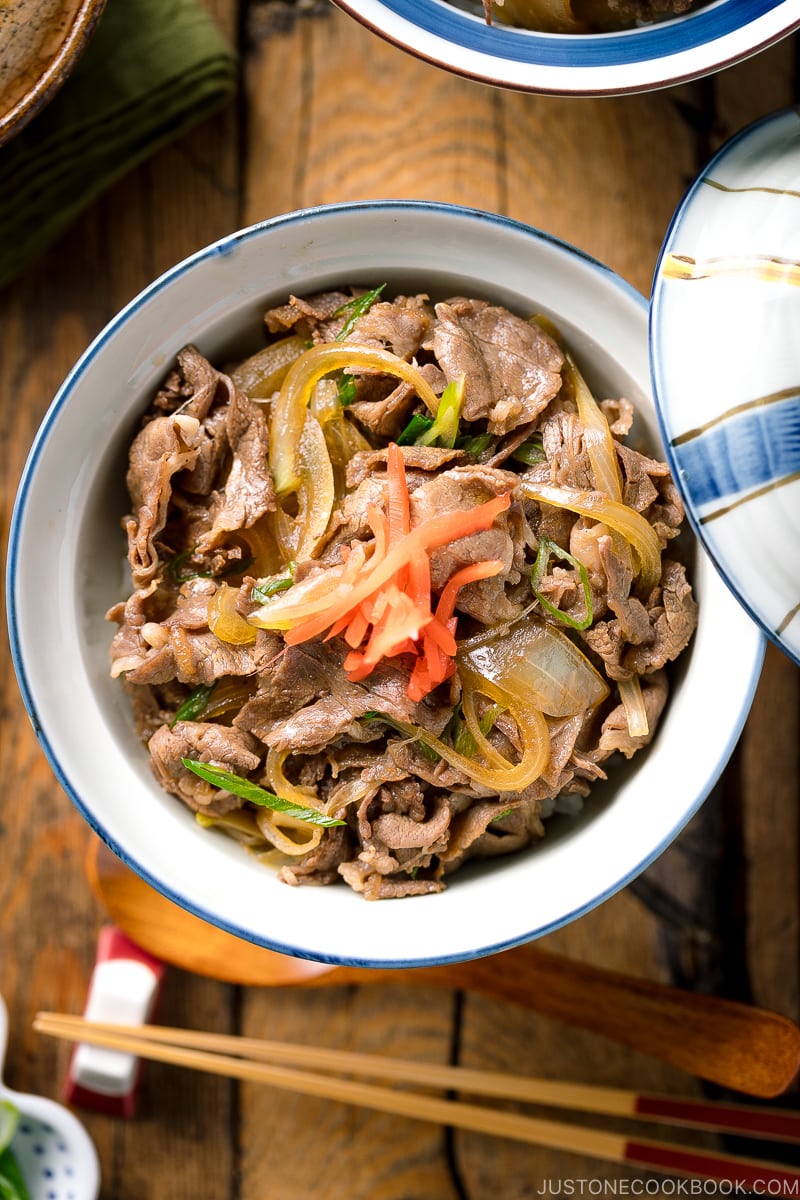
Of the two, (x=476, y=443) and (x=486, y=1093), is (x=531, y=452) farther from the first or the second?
(x=486, y=1093)

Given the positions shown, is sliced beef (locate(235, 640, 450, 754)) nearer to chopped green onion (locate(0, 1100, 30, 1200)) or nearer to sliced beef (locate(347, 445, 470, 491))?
sliced beef (locate(347, 445, 470, 491))

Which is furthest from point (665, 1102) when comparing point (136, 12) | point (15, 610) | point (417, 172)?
point (136, 12)

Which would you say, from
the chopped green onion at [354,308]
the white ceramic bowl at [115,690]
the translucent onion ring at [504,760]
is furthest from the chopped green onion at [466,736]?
the chopped green onion at [354,308]

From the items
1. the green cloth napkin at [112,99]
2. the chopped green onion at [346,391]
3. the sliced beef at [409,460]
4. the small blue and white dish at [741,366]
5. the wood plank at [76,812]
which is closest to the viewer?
the small blue and white dish at [741,366]

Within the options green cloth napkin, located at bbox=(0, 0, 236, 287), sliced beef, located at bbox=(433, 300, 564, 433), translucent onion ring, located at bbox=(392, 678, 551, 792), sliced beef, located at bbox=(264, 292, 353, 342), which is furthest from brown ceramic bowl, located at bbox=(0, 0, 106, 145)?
translucent onion ring, located at bbox=(392, 678, 551, 792)

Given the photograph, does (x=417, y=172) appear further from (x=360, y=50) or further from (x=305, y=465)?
(x=305, y=465)

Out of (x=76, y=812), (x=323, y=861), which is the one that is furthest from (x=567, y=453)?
Result: (x=76, y=812)

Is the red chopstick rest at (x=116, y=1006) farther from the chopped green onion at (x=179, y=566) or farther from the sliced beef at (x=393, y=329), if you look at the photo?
the sliced beef at (x=393, y=329)
